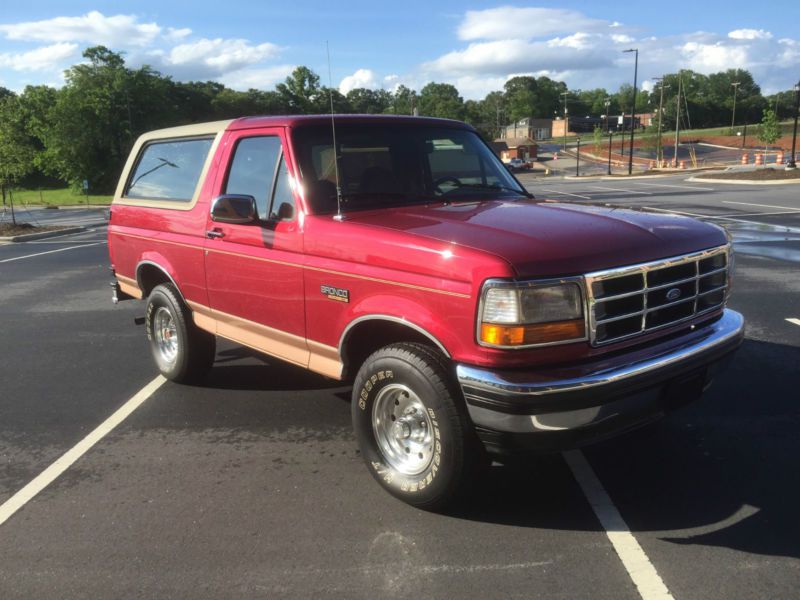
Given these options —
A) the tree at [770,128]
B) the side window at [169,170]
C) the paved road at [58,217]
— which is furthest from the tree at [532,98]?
the side window at [169,170]

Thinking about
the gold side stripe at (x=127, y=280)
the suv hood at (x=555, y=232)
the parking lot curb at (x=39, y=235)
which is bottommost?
the parking lot curb at (x=39, y=235)

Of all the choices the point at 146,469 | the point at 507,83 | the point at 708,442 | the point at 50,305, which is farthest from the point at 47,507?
the point at 507,83

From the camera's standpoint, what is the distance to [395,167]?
14.4 feet

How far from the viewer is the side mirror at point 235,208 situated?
397 cm

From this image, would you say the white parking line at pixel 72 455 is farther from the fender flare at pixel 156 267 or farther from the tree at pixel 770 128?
the tree at pixel 770 128

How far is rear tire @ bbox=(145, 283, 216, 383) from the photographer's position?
532cm

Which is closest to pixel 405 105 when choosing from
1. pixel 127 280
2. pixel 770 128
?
pixel 770 128

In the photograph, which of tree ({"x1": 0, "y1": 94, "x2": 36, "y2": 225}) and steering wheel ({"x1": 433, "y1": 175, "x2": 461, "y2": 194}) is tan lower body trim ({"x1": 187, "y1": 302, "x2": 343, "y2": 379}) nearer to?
steering wheel ({"x1": 433, "y1": 175, "x2": 461, "y2": 194})

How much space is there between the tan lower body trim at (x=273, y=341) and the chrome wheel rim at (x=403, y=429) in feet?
1.32

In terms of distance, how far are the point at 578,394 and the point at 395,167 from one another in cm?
208

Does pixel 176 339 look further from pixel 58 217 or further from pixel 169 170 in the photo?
pixel 58 217

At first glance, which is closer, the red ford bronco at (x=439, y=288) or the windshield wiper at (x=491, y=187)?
the red ford bronco at (x=439, y=288)

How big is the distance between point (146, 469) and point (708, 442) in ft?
11.5

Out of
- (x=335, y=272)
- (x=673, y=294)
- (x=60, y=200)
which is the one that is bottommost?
(x=60, y=200)
